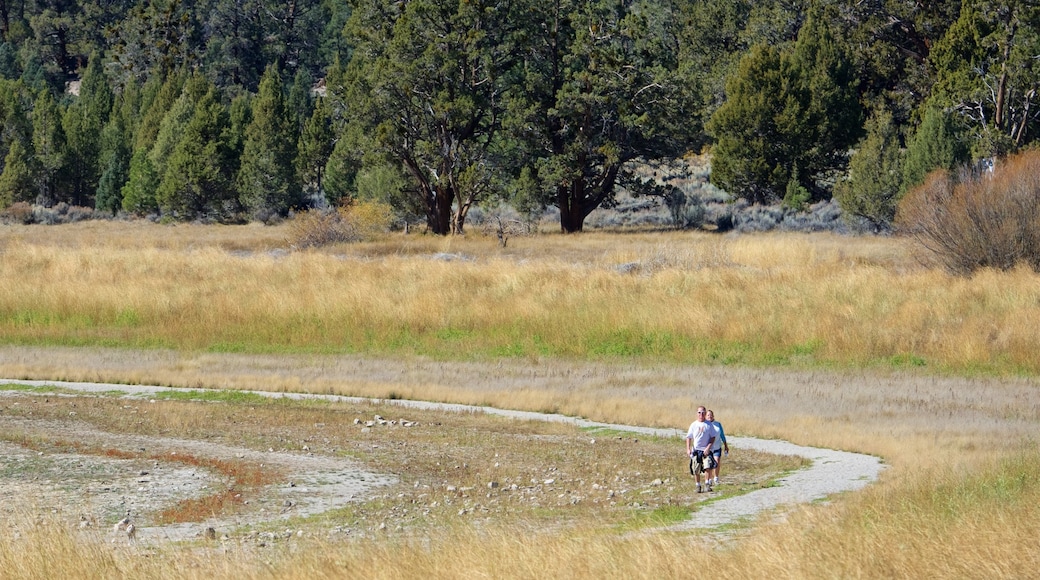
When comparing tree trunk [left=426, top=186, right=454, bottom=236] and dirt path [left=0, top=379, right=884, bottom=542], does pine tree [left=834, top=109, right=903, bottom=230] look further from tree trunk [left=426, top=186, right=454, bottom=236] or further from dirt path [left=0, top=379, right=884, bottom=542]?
dirt path [left=0, top=379, right=884, bottom=542]

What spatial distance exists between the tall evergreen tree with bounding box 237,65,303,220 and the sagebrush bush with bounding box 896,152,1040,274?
142 feet

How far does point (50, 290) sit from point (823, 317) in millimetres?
21052

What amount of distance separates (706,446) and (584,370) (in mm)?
12501

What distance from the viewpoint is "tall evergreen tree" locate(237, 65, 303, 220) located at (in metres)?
70.9

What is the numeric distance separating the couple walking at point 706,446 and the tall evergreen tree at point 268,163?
5884 cm

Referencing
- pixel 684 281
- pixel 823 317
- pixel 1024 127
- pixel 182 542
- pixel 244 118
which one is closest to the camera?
pixel 182 542

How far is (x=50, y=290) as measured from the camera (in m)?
35.1

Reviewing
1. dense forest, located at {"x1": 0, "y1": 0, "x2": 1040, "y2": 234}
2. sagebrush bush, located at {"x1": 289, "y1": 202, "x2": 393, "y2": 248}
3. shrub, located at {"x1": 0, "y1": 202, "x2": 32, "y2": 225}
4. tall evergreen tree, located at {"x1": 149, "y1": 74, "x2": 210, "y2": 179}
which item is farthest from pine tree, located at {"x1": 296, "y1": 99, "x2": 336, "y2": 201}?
sagebrush bush, located at {"x1": 289, "y1": 202, "x2": 393, "y2": 248}

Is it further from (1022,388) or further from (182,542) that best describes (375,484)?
(1022,388)

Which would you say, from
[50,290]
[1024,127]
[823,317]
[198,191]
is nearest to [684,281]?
[823,317]

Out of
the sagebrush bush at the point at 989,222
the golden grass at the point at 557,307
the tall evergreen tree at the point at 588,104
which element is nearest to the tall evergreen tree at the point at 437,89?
the tall evergreen tree at the point at 588,104

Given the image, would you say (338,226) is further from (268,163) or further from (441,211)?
(268,163)

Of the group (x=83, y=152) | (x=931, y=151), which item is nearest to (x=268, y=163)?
(x=83, y=152)

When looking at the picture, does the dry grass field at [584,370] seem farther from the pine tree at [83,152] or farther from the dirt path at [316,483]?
the pine tree at [83,152]
